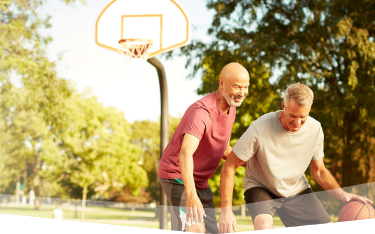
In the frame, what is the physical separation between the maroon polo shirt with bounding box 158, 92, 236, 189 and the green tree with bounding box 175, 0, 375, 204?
361 inches

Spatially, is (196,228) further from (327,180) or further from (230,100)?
(327,180)

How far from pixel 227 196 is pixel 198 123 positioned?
2.09 ft

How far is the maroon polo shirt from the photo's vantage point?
3.43m

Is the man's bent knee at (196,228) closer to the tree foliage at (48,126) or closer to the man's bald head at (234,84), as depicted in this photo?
the man's bald head at (234,84)

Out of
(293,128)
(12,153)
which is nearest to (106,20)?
(293,128)

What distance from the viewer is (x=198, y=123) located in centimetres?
333

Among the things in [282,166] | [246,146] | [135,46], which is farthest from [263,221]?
[135,46]

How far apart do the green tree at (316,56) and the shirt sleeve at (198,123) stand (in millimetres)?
9450

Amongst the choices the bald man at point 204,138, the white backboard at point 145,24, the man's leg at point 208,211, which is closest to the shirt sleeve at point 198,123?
the bald man at point 204,138

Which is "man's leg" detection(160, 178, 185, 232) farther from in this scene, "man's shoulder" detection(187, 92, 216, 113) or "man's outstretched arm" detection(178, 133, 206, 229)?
"man's shoulder" detection(187, 92, 216, 113)

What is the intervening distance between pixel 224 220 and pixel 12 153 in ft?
96.0

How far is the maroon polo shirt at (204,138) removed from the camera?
343 cm

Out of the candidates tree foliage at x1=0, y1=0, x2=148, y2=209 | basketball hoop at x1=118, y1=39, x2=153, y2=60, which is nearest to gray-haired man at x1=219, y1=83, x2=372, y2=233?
basketball hoop at x1=118, y1=39, x2=153, y2=60

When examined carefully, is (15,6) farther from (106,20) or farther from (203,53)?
(106,20)
